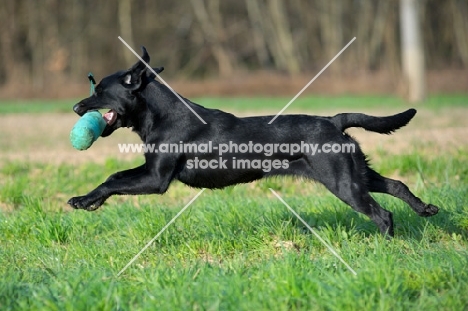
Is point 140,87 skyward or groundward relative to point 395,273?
skyward

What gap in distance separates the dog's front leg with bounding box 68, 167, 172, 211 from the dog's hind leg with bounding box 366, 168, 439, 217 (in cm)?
167

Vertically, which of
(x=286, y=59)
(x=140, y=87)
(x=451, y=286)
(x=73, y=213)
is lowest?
(x=451, y=286)

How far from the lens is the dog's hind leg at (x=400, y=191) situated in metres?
5.62

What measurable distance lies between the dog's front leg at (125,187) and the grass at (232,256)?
1.11 ft

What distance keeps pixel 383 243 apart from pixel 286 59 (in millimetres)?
35646

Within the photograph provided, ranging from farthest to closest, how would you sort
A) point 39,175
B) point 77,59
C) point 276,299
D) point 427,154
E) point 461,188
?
point 77,59, point 427,154, point 39,175, point 461,188, point 276,299

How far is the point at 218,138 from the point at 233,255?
3.18 ft

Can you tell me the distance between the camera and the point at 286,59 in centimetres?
4006

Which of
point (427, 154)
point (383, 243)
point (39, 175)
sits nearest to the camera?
point (383, 243)

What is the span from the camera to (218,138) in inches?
222

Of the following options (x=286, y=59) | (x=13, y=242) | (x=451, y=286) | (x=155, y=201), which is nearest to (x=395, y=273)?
(x=451, y=286)

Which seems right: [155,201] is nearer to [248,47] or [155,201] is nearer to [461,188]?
[461,188]

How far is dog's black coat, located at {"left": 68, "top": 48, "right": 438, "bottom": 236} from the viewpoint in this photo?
17.8ft

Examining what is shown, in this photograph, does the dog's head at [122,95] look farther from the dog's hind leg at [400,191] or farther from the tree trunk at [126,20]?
the tree trunk at [126,20]
